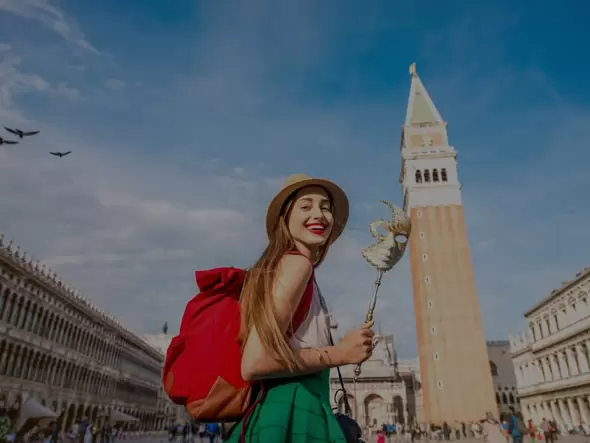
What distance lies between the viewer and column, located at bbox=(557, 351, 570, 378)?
36525 mm

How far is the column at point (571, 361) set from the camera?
34.8 meters


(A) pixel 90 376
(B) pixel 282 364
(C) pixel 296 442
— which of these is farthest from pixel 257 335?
(A) pixel 90 376

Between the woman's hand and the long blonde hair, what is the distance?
27 cm

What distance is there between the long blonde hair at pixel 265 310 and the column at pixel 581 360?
38.6 m

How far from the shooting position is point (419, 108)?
57219mm

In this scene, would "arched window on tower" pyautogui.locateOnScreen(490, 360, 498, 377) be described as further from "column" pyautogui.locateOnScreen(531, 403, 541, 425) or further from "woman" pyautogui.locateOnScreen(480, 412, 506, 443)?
"woman" pyautogui.locateOnScreen(480, 412, 506, 443)

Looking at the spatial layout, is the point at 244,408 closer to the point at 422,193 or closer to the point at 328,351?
the point at 328,351

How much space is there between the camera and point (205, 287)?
227 cm

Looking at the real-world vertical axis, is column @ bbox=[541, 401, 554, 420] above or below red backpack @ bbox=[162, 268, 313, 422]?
above

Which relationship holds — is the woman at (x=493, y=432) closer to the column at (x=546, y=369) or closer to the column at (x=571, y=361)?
the column at (x=571, y=361)

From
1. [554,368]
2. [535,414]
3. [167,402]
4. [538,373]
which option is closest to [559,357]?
[554,368]

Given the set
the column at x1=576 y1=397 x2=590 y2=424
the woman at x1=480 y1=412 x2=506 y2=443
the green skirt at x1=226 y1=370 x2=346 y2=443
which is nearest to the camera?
the green skirt at x1=226 y1=370 x2=346 y2=443

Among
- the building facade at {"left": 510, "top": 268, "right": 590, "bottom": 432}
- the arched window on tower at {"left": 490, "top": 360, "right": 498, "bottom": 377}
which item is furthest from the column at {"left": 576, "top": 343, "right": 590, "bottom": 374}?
the arched window on tower at {"left": 490, "top": 360, "right": 498, "bottom": 377}

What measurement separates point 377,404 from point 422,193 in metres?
24.9
